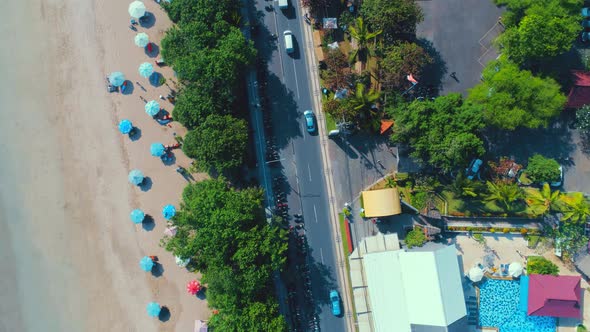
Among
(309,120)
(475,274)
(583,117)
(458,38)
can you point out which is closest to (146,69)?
(309,120)

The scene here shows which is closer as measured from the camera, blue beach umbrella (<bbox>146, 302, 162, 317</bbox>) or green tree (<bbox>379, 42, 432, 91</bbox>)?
green tree (<bbox>379, 42, 432, 91</bbox>)

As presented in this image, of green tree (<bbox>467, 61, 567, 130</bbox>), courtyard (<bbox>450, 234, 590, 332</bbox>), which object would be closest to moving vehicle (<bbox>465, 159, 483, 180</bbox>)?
green tree (<bbox>467, 61, 567, 130</bbox>)

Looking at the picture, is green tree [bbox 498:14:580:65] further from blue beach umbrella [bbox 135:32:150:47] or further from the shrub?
blue beach umbrella [bbox 135:32:150:47]

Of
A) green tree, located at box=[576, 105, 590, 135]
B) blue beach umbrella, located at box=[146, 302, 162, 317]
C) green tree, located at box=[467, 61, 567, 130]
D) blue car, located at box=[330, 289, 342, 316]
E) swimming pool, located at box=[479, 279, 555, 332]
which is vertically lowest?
swimming pool, located at box=[479, 279, 555, 332]

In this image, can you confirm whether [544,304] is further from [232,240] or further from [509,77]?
[232,240]

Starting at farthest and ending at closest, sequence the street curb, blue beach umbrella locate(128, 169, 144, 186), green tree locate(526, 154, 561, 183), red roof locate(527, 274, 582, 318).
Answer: the street curb
blue beach umbrella locate(128, 169, 144, 186)
green tree locate(526, 154, 561, 183)
red roof locate(527, 274, 582, 318)

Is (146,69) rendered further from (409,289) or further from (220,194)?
(409,289)

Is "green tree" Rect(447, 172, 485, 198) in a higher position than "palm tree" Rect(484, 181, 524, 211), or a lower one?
higher
